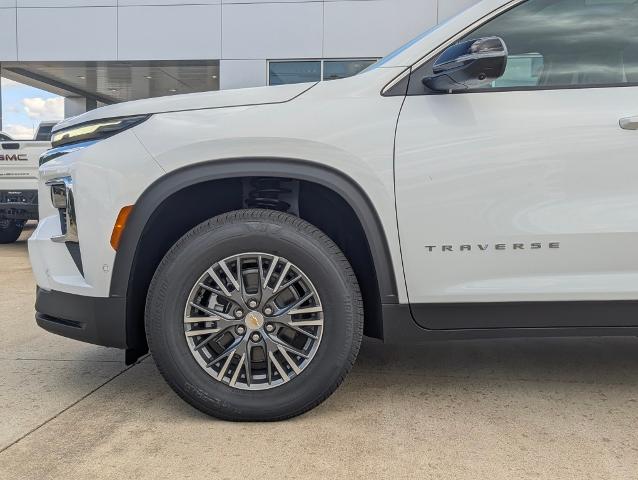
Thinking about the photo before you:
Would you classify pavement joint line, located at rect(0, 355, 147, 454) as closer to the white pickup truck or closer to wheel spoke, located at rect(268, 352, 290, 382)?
wheel spoke, located at rect(268, 352, 290, 382)

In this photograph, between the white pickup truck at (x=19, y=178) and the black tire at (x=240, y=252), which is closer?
the black tire at (x=240, y=252)

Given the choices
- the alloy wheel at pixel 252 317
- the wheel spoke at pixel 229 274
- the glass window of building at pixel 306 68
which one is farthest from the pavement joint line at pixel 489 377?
the glass window of building at pixel 306 68

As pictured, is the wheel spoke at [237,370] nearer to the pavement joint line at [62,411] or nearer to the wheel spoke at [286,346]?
the wheel spoke at [286,346]

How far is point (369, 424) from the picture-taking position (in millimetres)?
2553

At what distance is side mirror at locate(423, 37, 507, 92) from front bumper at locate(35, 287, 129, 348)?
1621mm

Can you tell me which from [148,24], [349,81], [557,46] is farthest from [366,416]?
[148,24]

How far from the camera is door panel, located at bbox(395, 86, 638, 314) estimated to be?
2428mm

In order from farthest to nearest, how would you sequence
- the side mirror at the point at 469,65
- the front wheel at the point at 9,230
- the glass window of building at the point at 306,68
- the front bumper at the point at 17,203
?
the glass window of building at the point at 306,68 → the front wheel at the point at 9,230 → the front bumper at the point at 17,203 → the side mirror at the point at 469,65

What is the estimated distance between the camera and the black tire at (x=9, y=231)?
9.48 metres

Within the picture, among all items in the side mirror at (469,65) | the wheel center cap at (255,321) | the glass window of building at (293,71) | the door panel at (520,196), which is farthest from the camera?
the glass window of building at (293,71)

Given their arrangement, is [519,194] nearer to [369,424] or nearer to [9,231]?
[369,424]

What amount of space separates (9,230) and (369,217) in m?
8.78

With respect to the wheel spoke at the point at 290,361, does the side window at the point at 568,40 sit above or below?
above

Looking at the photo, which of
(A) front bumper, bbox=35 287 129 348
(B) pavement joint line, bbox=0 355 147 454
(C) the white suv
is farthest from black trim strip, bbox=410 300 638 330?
(B) pavement joint line, bbox=0 355 147 454
